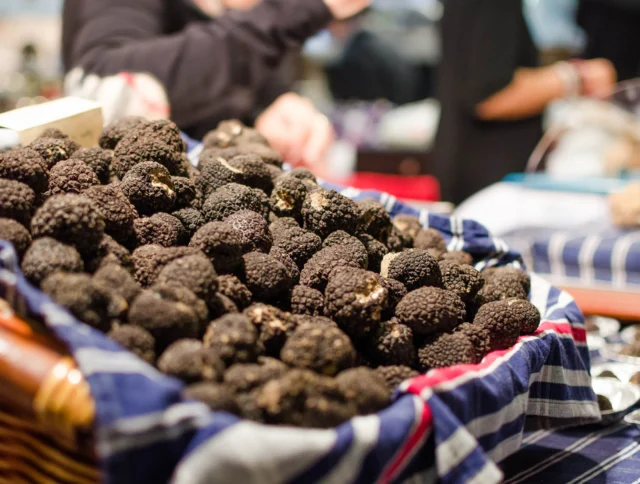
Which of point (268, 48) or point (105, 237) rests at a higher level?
point (268, 48)

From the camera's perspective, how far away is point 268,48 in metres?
1.63

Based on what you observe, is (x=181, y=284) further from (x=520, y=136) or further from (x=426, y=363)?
(x=520, y=136)

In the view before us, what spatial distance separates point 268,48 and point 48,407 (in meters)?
1.28

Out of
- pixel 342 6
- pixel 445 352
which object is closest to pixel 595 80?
pixel 342 6

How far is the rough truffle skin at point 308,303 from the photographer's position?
79 cm

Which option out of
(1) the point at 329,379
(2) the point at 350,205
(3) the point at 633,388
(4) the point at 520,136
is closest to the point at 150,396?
(1) the point at 329,379

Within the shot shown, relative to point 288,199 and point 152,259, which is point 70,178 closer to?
point 152,259

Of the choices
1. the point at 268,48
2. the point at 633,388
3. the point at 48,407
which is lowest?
the point at 633,388

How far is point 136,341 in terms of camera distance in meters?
0.63

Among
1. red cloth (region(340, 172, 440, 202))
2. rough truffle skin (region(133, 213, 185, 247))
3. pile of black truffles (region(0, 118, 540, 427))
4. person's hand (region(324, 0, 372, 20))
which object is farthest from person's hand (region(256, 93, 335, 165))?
red cloth (region(340, 172, 440, 202))

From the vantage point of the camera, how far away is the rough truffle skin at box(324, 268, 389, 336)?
0.75m

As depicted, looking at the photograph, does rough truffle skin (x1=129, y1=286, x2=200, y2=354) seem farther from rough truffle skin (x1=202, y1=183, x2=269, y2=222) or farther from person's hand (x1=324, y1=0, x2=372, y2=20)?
person's hand (x1=324, y1=0, x2=372, y2=20)

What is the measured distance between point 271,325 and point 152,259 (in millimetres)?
169

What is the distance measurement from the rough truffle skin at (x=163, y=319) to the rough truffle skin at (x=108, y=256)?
93 mm
